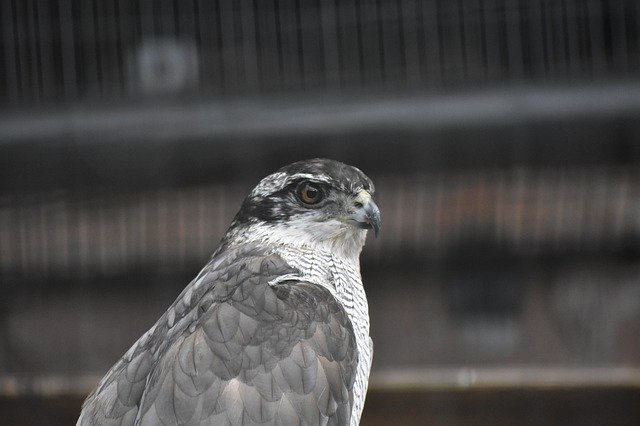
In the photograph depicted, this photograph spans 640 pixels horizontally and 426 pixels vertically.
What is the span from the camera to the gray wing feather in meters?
1.87

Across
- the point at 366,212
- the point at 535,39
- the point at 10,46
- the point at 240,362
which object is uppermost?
the point at 10,46

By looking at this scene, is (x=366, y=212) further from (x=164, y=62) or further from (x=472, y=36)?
Answer: (x=164, y=62)

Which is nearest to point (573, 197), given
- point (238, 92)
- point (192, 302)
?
point (238, 92)

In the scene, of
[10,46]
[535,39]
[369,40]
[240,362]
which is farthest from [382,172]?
[10,46]

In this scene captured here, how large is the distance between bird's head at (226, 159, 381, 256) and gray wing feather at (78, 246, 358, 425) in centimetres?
18

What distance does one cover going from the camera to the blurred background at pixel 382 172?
3.10 m

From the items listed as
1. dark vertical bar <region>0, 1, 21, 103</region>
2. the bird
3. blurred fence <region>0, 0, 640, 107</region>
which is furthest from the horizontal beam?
the bird

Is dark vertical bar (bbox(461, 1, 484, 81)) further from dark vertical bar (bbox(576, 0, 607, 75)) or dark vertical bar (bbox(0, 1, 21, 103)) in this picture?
dark vertical bar (bbox(0, 1, 21, 103))

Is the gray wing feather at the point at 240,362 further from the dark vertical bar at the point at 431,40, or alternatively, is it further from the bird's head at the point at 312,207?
the dark vertical bar at the point at 431,40

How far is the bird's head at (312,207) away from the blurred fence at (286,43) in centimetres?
116

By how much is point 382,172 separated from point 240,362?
1.52 metres

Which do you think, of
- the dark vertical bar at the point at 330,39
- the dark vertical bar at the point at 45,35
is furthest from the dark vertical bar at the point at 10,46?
the dark vertical bar at the point at 330,39

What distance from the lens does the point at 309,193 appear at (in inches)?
89.4

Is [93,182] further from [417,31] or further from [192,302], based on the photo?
[417,31]
